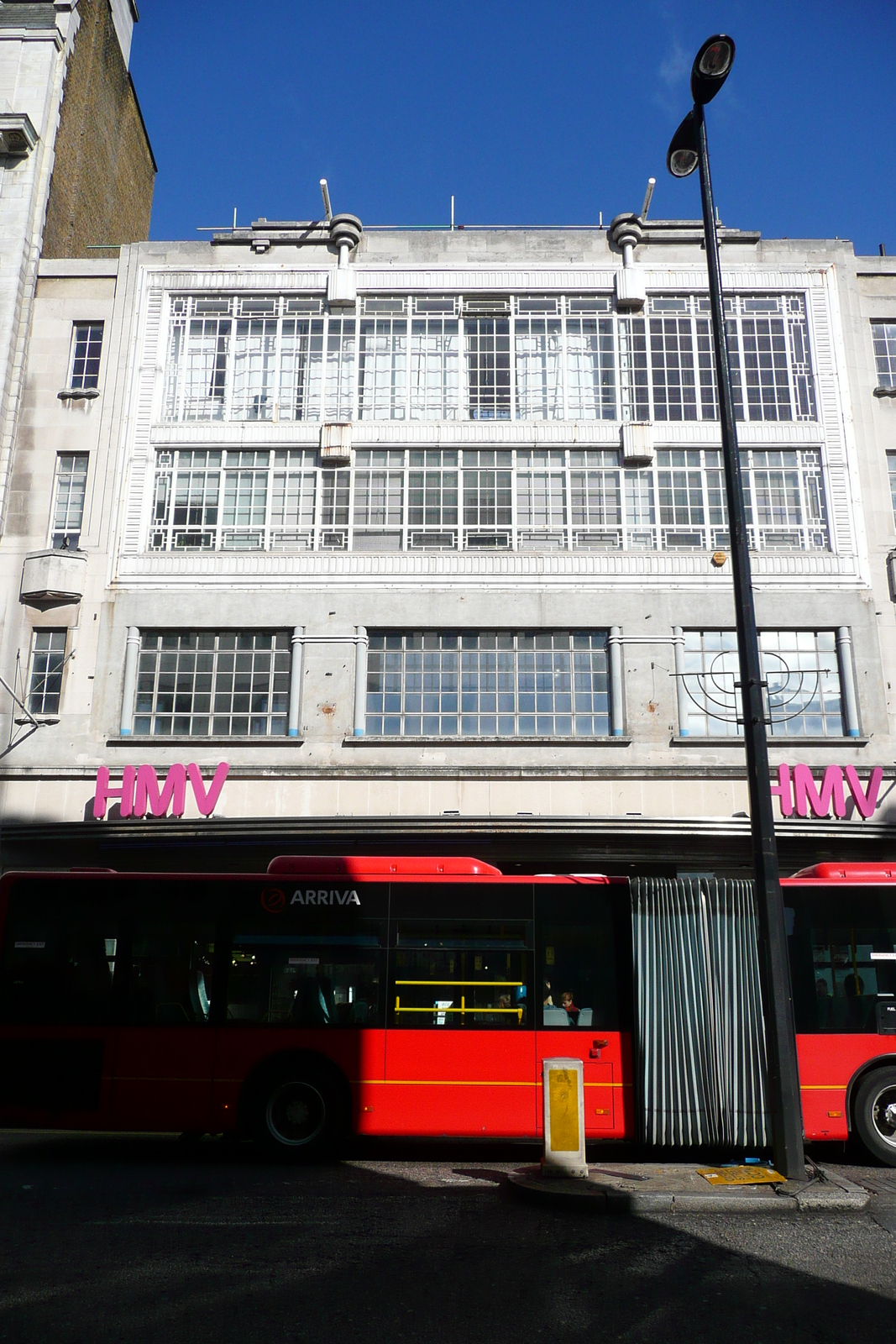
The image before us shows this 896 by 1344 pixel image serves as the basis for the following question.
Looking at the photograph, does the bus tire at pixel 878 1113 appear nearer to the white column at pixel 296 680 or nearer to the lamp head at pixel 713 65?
the lamp head at pixel 713 65

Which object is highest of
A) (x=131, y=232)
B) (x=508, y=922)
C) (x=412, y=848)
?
(x=131, y=232)

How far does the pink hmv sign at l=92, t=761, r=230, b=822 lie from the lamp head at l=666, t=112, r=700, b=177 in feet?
41.8

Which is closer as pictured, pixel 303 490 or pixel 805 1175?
pixel 805 1175

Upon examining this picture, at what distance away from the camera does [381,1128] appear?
11.3m

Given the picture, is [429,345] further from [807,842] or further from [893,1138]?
[893,1138]

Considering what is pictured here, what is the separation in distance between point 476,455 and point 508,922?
12400 mm

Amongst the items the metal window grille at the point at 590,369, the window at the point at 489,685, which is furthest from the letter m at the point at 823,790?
the metal window grille at the point at 590,369

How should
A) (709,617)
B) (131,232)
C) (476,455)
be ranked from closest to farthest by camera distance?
(709,617) → (476,455) → (131,232)

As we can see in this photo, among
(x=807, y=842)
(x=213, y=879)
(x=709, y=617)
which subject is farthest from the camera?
(x=709, y=617)

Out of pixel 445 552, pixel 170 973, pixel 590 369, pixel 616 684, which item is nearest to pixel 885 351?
pixel 590 369

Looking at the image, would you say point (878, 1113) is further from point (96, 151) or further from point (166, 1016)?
point (96, 151)

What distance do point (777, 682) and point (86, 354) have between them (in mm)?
16536

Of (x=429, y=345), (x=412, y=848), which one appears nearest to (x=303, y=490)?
(x=429, y=345)

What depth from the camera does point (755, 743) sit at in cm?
1035
